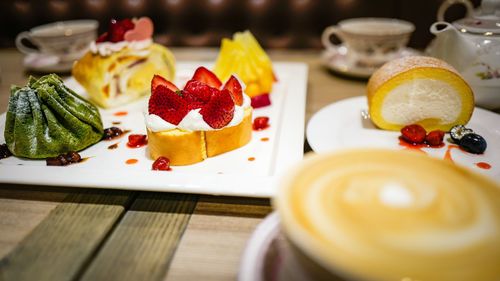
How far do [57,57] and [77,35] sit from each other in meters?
0.23

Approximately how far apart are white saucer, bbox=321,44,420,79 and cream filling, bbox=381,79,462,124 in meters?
0.57

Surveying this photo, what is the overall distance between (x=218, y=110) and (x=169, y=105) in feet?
0.51

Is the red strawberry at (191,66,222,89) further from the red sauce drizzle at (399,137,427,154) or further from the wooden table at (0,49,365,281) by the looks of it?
the red sauce drizzle at (399,137,427,154)

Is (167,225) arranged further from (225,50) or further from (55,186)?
(225,50)

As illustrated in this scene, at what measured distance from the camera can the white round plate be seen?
1166 millimetres

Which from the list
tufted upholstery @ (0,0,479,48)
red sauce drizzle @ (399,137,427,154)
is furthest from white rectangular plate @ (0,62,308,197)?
tufted upholstery @ (0,0,479,48)

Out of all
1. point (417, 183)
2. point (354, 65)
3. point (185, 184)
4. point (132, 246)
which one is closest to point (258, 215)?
point (185, 184)

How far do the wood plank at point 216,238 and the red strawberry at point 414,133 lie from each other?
575 millimetres

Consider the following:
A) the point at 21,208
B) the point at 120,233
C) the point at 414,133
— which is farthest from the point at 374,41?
the point at 21,208

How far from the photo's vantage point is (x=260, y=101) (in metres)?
1.61

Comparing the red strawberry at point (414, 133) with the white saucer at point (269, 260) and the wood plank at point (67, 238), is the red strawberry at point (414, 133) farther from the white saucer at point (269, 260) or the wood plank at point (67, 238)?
the wood plank at point (67, 238)

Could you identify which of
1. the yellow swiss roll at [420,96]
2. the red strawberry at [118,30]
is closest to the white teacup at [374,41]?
the yellow swiss roll at [420,96]

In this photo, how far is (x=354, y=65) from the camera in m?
1.96

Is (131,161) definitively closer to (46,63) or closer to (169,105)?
(169,105)
